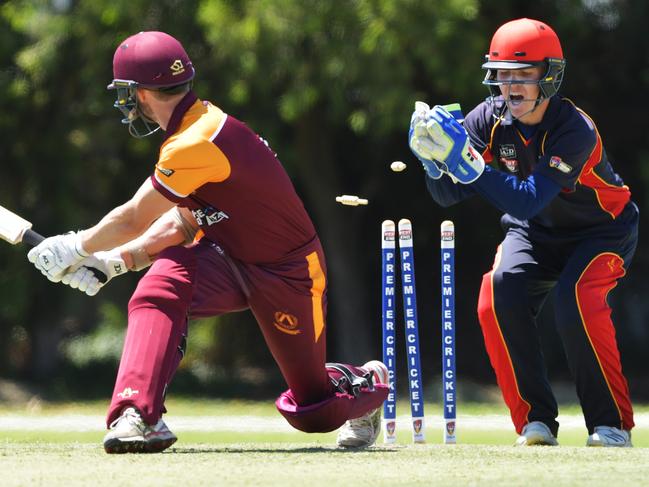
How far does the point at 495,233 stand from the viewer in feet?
35.9

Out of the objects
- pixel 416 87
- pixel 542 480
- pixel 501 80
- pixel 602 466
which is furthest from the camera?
pixel 416 87

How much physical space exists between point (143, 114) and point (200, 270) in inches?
24.9

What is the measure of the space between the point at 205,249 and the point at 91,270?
1.54ft

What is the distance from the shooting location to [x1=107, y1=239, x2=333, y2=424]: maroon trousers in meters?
4.24

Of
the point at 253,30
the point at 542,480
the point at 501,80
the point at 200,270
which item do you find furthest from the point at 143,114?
the point at 253,30

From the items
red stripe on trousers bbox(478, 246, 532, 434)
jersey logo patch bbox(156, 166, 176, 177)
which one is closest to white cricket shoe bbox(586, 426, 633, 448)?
red stripe on trousers bbox(478, 246, 532, 434)

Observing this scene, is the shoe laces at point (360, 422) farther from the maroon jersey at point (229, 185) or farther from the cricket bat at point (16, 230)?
the cricket bat at point (16, 230)

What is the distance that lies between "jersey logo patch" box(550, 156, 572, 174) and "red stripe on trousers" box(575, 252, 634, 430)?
0.47 m

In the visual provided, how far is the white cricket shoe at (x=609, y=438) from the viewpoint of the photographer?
16.5 ft

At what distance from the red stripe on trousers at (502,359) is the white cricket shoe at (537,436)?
10 centimetres

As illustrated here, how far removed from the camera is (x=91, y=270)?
4770mm

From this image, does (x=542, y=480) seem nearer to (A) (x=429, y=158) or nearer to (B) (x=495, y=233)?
(A) (x=429, y=158)

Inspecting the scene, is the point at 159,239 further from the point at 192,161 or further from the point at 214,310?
the point at 192,161

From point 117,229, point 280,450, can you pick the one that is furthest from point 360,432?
point 117,229
